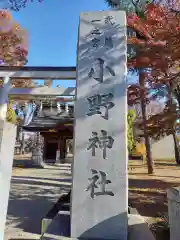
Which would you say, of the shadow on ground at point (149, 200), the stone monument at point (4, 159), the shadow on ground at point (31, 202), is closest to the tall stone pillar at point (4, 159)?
the stone monument at point (4, 159)

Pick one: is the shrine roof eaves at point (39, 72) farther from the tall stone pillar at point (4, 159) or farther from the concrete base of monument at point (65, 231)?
the concrete base of monument at point (65, 231)

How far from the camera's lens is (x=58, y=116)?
57.8 ft

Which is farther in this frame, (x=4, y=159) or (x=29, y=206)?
(x=29, y=206)

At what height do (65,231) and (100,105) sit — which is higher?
(100,105)

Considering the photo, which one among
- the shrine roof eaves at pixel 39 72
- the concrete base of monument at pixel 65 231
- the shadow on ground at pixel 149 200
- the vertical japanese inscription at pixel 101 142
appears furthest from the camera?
the shadow on ground at pixel 149 200

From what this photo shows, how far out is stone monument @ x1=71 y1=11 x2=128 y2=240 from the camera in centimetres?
278

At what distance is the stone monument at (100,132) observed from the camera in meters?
2.78

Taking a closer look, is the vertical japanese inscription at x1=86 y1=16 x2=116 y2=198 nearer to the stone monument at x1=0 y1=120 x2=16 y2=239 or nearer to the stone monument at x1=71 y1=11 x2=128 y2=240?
the stone monument at x1=71 y1=11 x2=128 y2=240

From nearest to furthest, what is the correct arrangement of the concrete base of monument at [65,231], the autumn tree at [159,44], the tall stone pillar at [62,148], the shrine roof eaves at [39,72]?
the concrete base of monument at [65,231] → the shrine roof eaves at [39,72] → the autumn tree at [159,44] → the tall stone pillar at [62,148]

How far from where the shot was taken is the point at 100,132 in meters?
2.98

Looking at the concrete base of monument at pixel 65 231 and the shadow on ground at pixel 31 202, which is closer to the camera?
the concrete base of monument at pixel 65 231

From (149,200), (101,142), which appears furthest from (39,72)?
(149,200)

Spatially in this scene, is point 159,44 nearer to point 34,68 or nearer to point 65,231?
point 34,68

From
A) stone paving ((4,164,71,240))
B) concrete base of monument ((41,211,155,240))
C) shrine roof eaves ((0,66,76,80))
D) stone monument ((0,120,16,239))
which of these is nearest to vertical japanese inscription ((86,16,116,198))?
concrete base of monument ((41,211,155,240))
